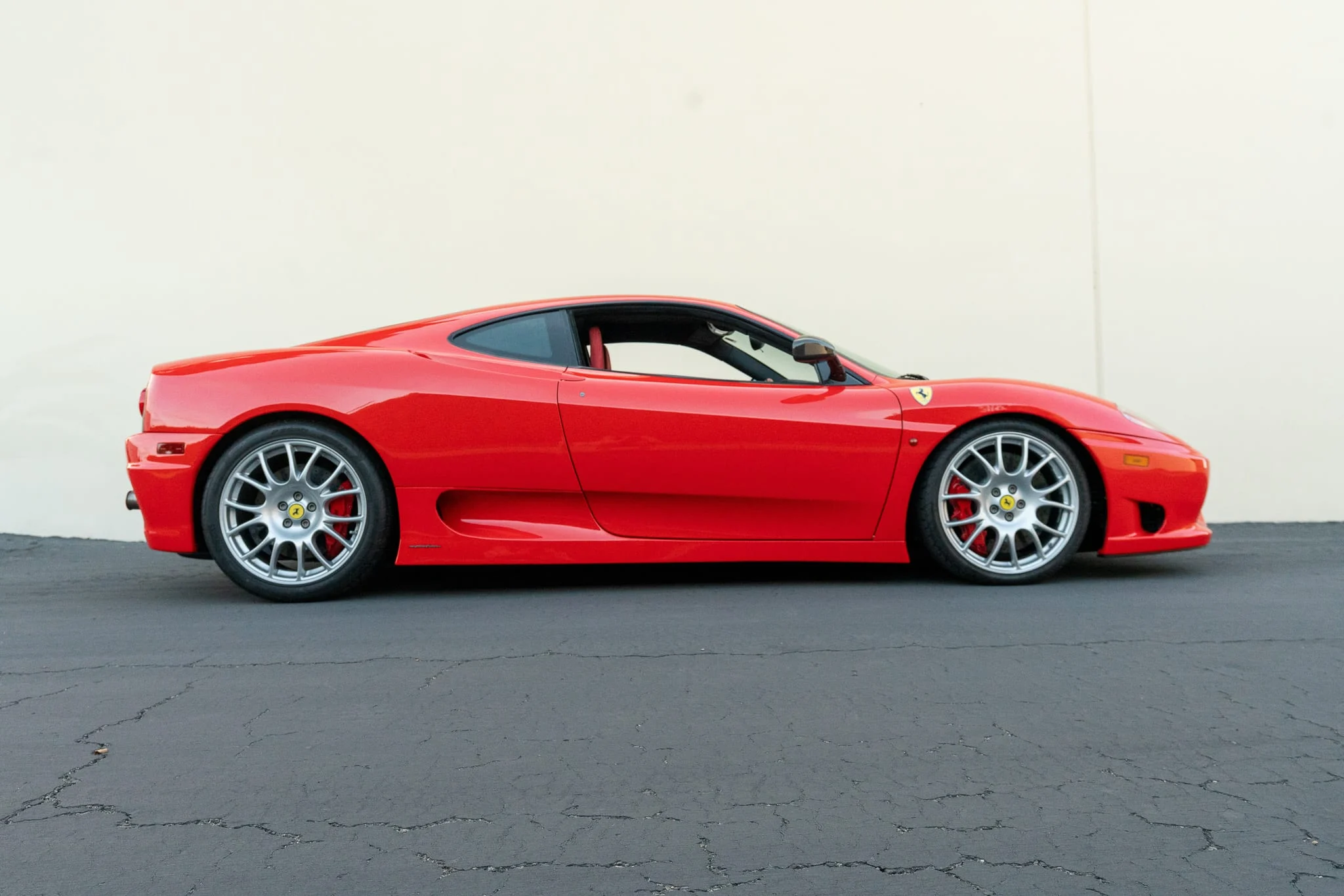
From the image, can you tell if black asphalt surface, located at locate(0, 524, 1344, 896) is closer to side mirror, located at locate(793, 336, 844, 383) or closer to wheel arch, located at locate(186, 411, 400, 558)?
wheel arch, located at locate(186, 411, 400, 558)

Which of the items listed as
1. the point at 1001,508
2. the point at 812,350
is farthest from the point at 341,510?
the point at 1001,508

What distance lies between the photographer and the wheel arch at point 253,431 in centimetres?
441

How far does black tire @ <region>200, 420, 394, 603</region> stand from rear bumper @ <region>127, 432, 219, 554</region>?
67 mm

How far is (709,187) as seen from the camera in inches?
288

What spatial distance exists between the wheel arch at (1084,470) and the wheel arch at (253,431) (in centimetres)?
209

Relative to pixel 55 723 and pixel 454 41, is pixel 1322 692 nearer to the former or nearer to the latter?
pixel 55 723

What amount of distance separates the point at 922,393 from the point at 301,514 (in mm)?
2535

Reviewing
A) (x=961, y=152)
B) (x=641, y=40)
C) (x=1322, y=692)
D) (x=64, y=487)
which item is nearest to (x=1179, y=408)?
(x=961, y=152)

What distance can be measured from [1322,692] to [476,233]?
5613 mm

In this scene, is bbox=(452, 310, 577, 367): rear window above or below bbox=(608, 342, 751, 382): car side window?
above

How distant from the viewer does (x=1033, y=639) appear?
348cm

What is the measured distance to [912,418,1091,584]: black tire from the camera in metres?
4.54

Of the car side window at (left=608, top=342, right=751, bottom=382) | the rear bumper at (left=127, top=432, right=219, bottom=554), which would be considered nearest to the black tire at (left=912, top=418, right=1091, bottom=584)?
the car side window at (left=608, top=342, right=751, bottom=382)

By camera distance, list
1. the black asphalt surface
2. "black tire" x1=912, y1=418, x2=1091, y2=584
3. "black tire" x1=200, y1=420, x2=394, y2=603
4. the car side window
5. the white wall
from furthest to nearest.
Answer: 1. the white wall
2. the car side window
3. "black tire" x1=912, y1=418, x2=1091, y2=584
4. "black tire" x1=200, y1=420, x2=394, y2=603
5. the black asphalt surface
